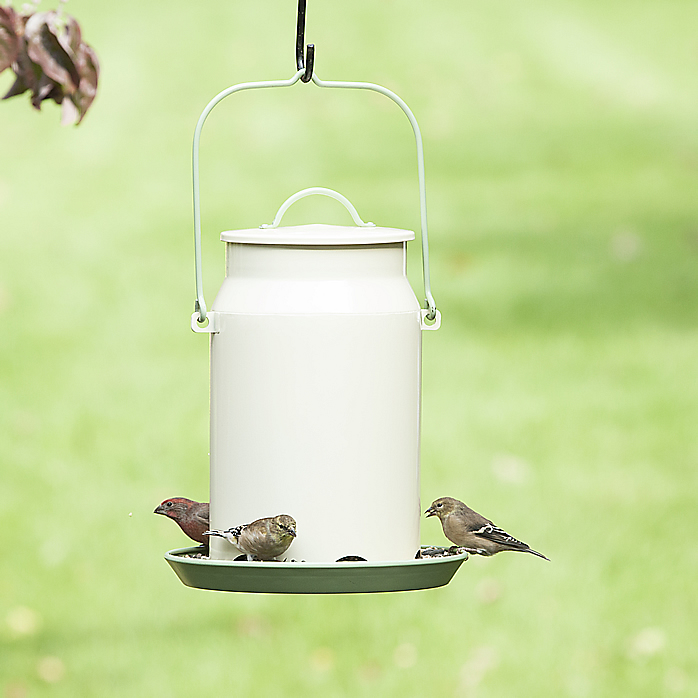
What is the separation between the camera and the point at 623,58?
37.1 ft

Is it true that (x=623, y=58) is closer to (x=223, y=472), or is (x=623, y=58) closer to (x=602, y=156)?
(x=602, y=156)

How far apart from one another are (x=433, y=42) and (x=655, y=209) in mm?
3240

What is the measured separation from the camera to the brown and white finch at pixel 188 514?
8.84 ft

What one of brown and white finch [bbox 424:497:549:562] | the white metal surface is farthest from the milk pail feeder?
brown and white finch [bbox 424:497:549:562]

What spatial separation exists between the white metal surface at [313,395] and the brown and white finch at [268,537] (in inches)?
3.6

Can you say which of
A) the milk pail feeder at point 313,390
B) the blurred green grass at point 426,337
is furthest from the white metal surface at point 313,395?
the blurred green grass at point 426,337

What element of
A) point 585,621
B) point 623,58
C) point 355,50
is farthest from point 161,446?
point 623,58

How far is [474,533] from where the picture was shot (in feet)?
8.54

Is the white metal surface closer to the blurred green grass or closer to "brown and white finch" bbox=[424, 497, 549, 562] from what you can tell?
"brown and white finch" bbox=[424, 497, 549, 562]

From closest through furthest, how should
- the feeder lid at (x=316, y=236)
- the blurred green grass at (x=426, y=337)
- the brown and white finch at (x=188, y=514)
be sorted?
the feeder lid at (x=316, y=236), the brown and white finch at (x=188, y=514), the blurred green grass at (x=426, y=337)

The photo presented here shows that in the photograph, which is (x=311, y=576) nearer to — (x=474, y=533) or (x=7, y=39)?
(x=474, y=533)

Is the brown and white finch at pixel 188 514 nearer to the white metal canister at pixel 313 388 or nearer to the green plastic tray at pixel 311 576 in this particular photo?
the white metal canister at pixel 313 388

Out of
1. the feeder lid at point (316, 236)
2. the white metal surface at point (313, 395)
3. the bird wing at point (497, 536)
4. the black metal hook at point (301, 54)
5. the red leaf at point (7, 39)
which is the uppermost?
the red leaf at point (7, 39)

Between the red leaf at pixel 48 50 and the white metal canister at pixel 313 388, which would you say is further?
the red leaf at pixel 48 50
